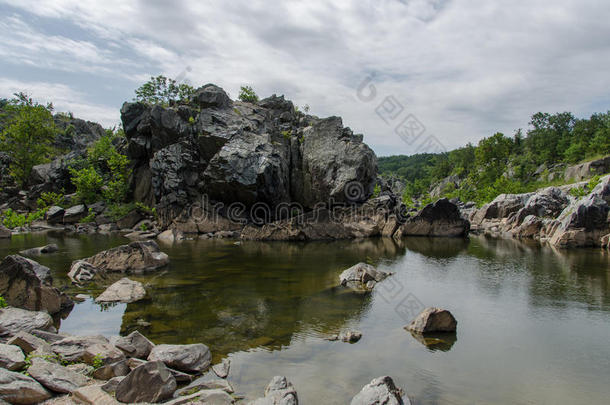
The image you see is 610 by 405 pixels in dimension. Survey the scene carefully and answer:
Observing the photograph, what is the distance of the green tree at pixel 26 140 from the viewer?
5716 centimetres

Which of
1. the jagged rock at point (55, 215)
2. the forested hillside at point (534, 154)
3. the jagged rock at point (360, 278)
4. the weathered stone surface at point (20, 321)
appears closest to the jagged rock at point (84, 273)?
the weathered stone surface at point (20, 321)

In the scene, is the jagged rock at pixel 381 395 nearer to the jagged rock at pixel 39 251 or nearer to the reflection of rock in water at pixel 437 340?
the reflection of rock in water at pixel 437 340

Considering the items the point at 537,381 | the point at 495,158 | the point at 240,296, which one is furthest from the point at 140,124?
the point at 495,158

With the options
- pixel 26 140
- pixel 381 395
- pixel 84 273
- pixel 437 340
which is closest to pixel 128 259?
pixel 84 273

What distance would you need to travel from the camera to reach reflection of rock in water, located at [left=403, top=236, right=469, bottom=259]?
1221 inches

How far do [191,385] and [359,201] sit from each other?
37.4m

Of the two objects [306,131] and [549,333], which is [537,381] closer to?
[549,333]

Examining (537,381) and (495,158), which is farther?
(495,158)

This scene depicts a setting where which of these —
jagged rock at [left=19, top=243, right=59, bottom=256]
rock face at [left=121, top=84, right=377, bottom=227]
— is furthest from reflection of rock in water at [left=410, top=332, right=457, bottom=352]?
rock face at [left=121, top=84, right=377, bottom=227]

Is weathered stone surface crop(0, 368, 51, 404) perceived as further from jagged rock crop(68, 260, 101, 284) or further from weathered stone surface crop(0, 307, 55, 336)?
jagged rock crop(68, 260, 101, 284)

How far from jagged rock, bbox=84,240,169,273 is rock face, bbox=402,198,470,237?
96.1ft

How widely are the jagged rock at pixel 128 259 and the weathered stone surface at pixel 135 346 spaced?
12698 millimetres

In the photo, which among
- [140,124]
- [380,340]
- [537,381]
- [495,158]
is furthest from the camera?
[495,158]

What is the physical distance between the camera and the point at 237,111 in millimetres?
46844
